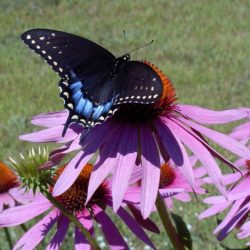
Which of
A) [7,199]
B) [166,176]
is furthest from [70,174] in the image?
[7,199]

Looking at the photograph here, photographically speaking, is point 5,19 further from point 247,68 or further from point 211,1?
point 247,68

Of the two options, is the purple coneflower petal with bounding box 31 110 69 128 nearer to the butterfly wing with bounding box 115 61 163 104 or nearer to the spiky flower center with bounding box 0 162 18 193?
the butterfly wing with bounding box 115 61 163 104

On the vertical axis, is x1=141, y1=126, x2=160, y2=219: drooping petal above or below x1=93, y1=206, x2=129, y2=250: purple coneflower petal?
above

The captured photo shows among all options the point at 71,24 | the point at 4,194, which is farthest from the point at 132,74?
the point at 71,24

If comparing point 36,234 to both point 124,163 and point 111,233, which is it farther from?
point 124,163

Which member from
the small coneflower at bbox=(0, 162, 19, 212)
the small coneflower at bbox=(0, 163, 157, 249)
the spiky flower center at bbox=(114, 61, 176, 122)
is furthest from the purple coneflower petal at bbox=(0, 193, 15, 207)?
the spiky flower center at bbox=(114, 61, 176, 122)

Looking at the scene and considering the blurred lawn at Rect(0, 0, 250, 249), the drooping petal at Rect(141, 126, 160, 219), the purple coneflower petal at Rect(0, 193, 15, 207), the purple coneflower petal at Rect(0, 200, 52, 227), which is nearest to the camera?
the drooping petal at Rect(141, 126, 160, 219)
